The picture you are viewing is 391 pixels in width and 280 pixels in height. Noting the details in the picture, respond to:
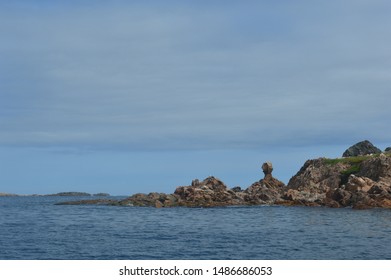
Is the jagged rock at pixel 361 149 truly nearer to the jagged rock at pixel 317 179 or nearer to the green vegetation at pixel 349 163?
the green vegetation at pixel 349 163

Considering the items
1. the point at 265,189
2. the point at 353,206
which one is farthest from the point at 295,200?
the point at 353,206

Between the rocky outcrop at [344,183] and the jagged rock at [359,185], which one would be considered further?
the jagged rock at [359,185]

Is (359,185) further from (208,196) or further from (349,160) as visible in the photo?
(208,196)

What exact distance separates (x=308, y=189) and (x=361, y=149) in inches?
1490

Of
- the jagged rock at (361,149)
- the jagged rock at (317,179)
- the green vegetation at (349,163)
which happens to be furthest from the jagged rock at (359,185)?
the jagged rock at (361,149)

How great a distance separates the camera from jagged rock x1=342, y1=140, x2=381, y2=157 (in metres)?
158

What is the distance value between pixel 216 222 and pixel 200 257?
33.9 metres

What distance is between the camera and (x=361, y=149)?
521 ft

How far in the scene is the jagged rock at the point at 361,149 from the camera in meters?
158

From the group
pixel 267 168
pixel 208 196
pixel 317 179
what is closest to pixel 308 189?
pixel 317 179

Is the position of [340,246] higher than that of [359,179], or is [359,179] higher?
[359,179]

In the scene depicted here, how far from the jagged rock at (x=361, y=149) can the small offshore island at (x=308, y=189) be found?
19684 millimetres

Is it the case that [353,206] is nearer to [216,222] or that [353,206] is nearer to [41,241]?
[216,222]

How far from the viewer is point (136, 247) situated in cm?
5003
